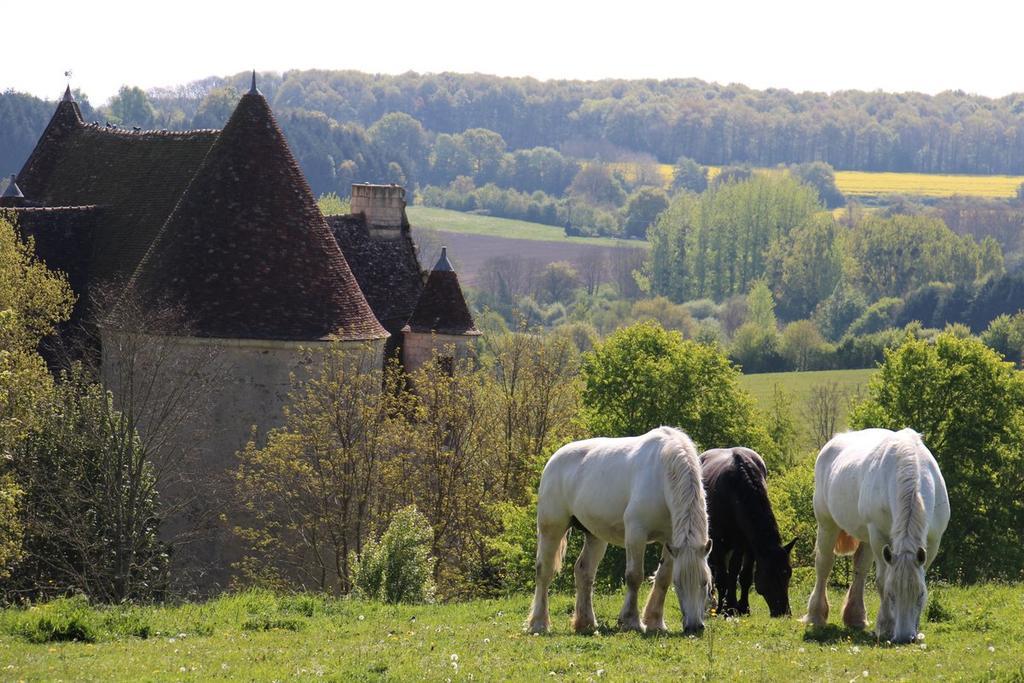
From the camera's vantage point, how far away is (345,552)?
30469 millimetres

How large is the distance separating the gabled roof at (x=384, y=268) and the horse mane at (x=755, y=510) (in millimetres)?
27060

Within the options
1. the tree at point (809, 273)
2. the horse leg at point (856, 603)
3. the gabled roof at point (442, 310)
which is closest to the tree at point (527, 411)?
the gabled roof at point (442, 310)

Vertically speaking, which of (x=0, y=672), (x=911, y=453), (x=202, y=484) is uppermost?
(x=911, y=453)

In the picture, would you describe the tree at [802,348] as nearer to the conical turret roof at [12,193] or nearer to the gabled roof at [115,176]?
the gabled roof at [115,176]

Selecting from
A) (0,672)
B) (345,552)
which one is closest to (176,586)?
(345,552)

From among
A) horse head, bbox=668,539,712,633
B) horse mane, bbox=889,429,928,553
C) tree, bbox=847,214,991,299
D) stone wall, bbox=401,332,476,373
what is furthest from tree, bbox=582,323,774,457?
tree, bbox=847,214,991,299

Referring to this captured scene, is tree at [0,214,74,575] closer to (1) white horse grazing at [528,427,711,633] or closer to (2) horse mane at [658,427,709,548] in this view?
(1) white horse grazing at [528,427,711,633]

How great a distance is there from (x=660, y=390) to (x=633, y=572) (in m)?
25.6

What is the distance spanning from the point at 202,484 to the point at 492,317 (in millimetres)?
76517

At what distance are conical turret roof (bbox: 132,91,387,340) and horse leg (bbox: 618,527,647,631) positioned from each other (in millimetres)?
Result: 19881

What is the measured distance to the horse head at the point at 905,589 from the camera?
530 inches

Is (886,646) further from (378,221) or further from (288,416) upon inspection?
(378,221)

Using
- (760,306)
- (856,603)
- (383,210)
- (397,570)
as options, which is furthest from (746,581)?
(760,306)

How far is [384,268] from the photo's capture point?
45406 millimetres
